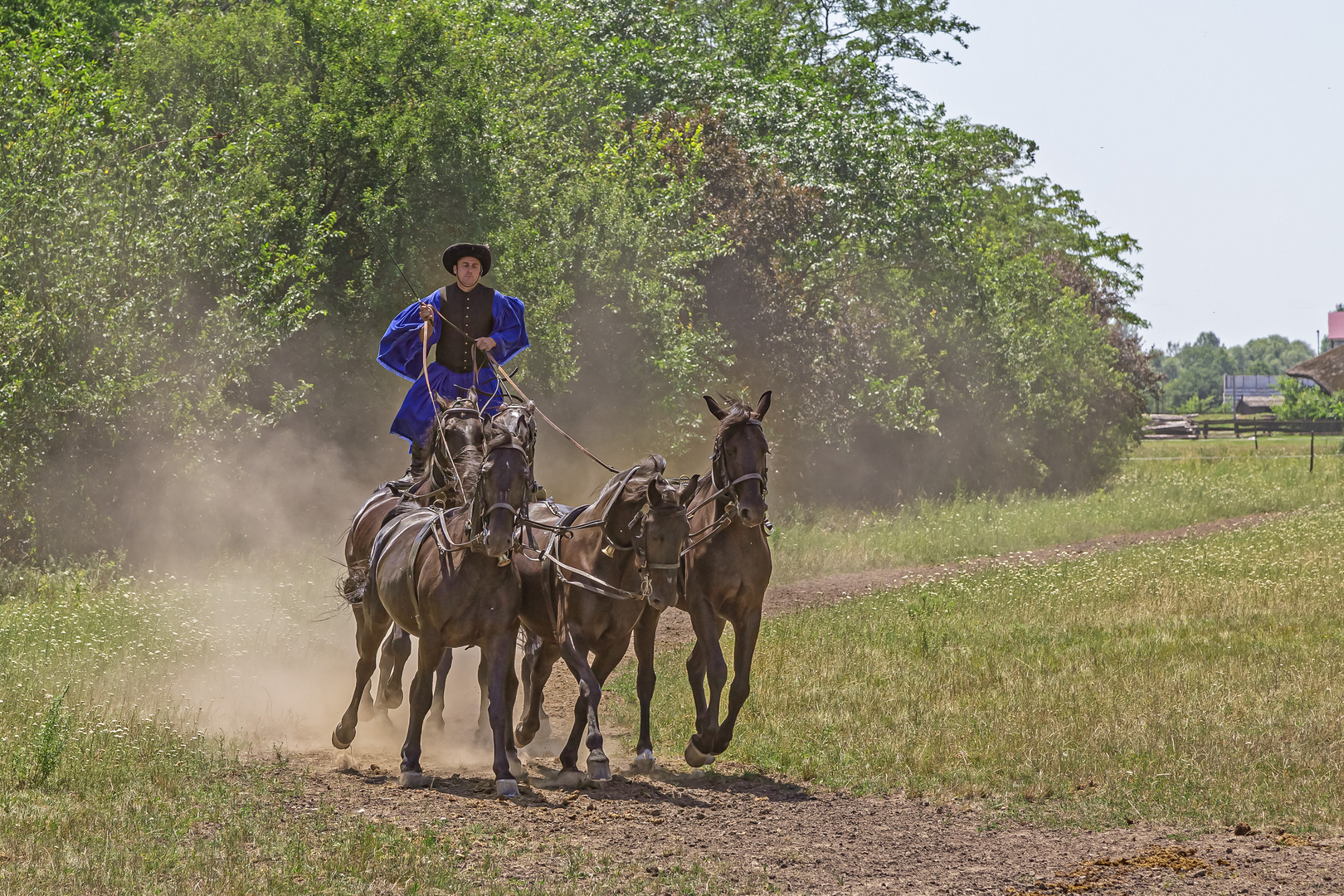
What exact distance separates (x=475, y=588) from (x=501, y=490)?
87 cm

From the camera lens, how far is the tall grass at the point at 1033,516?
26.0 metres

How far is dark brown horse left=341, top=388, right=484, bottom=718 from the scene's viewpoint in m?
9.84

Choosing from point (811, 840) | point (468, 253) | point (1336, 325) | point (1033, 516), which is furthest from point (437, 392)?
point (1336, 325)

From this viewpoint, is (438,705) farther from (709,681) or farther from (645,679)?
(709,681)

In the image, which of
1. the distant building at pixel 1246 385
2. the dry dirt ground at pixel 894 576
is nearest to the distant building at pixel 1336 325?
the distant building at pixel 1246 385

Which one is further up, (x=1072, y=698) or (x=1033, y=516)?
(x=1033, y=516)

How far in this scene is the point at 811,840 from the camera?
821 cm

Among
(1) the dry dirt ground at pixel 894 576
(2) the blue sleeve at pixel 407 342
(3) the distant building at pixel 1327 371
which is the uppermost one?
(3) the distant building at pixel 1327 371

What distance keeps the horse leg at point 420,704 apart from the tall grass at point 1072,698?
2.54m

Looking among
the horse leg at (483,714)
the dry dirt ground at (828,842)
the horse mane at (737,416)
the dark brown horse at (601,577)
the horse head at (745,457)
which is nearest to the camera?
the dry dirt ground at (828,842)

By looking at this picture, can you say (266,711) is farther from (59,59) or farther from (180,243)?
(59,59)

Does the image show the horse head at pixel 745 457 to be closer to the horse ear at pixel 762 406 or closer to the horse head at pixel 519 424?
the horse ear at pixel 762 406

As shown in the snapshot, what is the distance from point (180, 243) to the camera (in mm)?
19422

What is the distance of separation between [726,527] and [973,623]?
25.8 ft
